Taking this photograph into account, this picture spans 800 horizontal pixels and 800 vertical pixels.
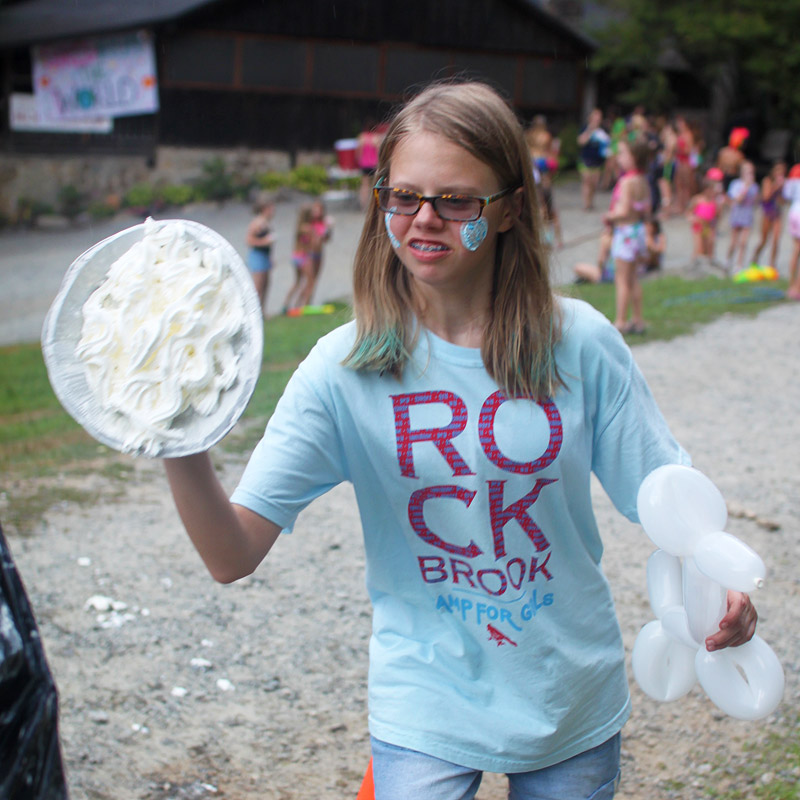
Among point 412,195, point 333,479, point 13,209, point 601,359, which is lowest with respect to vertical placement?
point 13,209

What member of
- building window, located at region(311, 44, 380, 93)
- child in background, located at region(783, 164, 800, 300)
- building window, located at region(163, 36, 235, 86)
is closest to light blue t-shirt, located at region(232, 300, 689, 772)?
child in background, located at region(783, 164, 800, 300)

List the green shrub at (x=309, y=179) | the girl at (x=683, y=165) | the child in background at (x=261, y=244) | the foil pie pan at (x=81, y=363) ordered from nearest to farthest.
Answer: the foil pie pan at (x=81, y=363), the child in background at (x=261, y=244), the girl at (x=683, y=165), the green shrub at (x=309, y=179)

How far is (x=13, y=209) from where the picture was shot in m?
23.3

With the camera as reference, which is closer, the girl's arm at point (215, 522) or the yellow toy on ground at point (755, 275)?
the girl's arm at point (215, 522)

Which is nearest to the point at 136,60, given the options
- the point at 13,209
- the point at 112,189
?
the point at 112,189

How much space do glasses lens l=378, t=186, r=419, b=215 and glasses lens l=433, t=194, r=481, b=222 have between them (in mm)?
40

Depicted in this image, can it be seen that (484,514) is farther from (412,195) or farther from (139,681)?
(139,681)

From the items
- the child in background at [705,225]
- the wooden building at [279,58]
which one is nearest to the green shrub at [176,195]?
the wooden building at [279,58]

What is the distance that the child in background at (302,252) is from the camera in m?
13.3

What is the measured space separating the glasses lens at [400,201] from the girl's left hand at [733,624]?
924 millimetres

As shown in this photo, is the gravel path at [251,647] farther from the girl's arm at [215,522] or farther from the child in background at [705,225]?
the child in background at [705,225]

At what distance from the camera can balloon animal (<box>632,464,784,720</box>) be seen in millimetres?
1814

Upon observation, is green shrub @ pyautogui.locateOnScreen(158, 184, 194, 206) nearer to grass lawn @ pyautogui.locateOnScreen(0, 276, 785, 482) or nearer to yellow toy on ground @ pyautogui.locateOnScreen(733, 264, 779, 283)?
grass lawn @ pyautogui.locateOnScreen(0, 276, 785, 482)

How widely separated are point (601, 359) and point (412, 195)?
0.47 m
